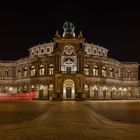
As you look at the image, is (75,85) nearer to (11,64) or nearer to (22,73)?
(22,73)

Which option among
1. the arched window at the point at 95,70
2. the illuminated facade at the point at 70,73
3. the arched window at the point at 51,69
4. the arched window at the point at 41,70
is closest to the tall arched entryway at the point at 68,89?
the illuminated facade at the point at 70,73

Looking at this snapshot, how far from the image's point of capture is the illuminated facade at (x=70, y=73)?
278ft

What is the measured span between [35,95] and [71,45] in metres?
19.8

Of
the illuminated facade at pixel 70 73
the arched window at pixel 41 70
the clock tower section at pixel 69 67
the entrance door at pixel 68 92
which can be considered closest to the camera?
the clock tower section at pixel 69 67

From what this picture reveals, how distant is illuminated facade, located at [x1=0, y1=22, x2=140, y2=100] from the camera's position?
8462 cm

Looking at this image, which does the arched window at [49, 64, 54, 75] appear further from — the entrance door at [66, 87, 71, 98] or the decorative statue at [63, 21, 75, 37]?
the decorative statue at [63, 21, 75, 37]

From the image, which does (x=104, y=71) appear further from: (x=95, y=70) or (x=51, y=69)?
(x=51, y=69)

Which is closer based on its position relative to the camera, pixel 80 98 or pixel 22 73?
pixel 80 98

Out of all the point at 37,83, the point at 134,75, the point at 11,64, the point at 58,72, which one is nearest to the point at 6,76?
the point at 11,64

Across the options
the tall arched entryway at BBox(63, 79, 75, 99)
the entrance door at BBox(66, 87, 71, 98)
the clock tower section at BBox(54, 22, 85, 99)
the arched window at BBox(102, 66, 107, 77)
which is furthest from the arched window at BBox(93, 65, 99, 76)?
the entrance door at BBox(66, 87, 71, 98)

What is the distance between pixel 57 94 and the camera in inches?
3285

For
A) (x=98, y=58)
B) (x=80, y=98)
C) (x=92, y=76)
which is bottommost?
(x=80, y=98)

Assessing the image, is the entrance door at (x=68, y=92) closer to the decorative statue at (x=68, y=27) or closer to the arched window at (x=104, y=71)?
the arched window at (x=104, y=71)

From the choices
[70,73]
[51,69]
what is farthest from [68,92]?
[51,69]
